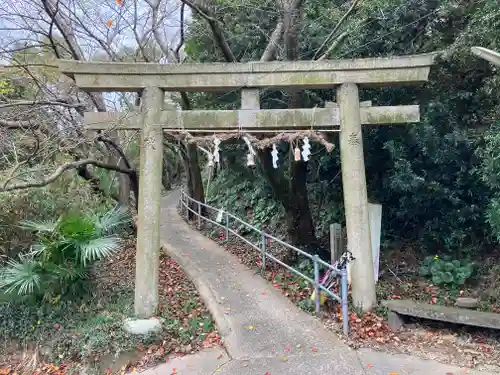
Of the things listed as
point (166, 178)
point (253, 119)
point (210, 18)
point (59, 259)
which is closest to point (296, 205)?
point (253, 119)

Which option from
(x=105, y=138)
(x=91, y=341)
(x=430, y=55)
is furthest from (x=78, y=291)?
(x=430, y=55)

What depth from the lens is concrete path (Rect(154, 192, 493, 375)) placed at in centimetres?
460

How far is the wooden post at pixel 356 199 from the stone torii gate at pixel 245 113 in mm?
15

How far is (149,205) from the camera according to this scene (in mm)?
6047

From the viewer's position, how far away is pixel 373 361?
4.71 m

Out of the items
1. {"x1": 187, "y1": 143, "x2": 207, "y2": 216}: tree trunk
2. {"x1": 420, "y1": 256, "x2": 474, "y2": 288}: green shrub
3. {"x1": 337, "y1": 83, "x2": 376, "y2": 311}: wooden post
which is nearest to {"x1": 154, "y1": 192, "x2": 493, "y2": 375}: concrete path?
{"x1": 337, "y1": 83, "x2": 376, "y2": 311}: wooden post

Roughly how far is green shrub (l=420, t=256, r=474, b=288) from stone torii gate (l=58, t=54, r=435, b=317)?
1.74 m

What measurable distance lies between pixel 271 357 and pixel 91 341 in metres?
2.58

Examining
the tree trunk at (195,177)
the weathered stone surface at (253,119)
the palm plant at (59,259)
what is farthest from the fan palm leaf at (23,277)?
the tree trunk at (195,177)

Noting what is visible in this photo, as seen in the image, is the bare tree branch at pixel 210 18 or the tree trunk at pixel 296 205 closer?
the bare tree branch at pixel 210 18

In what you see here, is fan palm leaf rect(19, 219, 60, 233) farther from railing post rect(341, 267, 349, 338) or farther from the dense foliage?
the dense foliage

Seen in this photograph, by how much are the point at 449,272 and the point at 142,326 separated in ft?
16.6

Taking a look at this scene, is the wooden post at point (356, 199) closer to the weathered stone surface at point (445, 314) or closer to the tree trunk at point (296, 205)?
Result: the weathered stone surface at point (445, 314)

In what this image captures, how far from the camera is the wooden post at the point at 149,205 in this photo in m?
5.96
